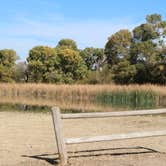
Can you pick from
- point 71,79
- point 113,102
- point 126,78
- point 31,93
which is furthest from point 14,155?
point 71,79

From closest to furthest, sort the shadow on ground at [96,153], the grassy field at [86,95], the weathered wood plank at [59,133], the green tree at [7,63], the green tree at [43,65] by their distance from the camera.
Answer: the weathered wood plank at [59,133] < the shadow on ground at [96,153] < the grassy field at [86,95] < the green tree at [43,65] < the green tree at [7,63]

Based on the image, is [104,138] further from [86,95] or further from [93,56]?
[93,56]

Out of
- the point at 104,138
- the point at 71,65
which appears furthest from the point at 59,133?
the point at 71,65

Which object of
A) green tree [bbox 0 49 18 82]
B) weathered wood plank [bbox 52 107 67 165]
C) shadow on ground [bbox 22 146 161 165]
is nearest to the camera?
weathered wood plank [bbox 52 107 67 165]

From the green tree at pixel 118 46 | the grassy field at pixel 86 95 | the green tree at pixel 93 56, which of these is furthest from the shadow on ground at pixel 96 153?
the green tree at pixel 93 56

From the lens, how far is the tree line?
60688 mm

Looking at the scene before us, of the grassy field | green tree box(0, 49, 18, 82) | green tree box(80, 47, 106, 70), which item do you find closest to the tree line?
green tree box(0, 49, 18, 82)

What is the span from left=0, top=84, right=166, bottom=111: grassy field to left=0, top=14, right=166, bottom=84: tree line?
1876 cm

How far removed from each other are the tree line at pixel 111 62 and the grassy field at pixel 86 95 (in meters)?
18.8

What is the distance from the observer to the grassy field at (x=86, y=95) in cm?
3486

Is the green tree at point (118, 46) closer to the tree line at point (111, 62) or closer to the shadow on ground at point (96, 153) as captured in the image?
the tree line at point (111, 62)

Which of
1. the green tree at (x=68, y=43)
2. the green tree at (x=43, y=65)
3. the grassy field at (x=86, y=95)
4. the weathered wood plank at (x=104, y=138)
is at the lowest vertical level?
the grassy field at (x=86, y=95)

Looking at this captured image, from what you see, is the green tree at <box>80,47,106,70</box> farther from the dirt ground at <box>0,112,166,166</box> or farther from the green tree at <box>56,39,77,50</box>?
the dirt ground at <box>0,112,166,166</box>

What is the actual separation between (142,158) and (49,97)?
106 feet
